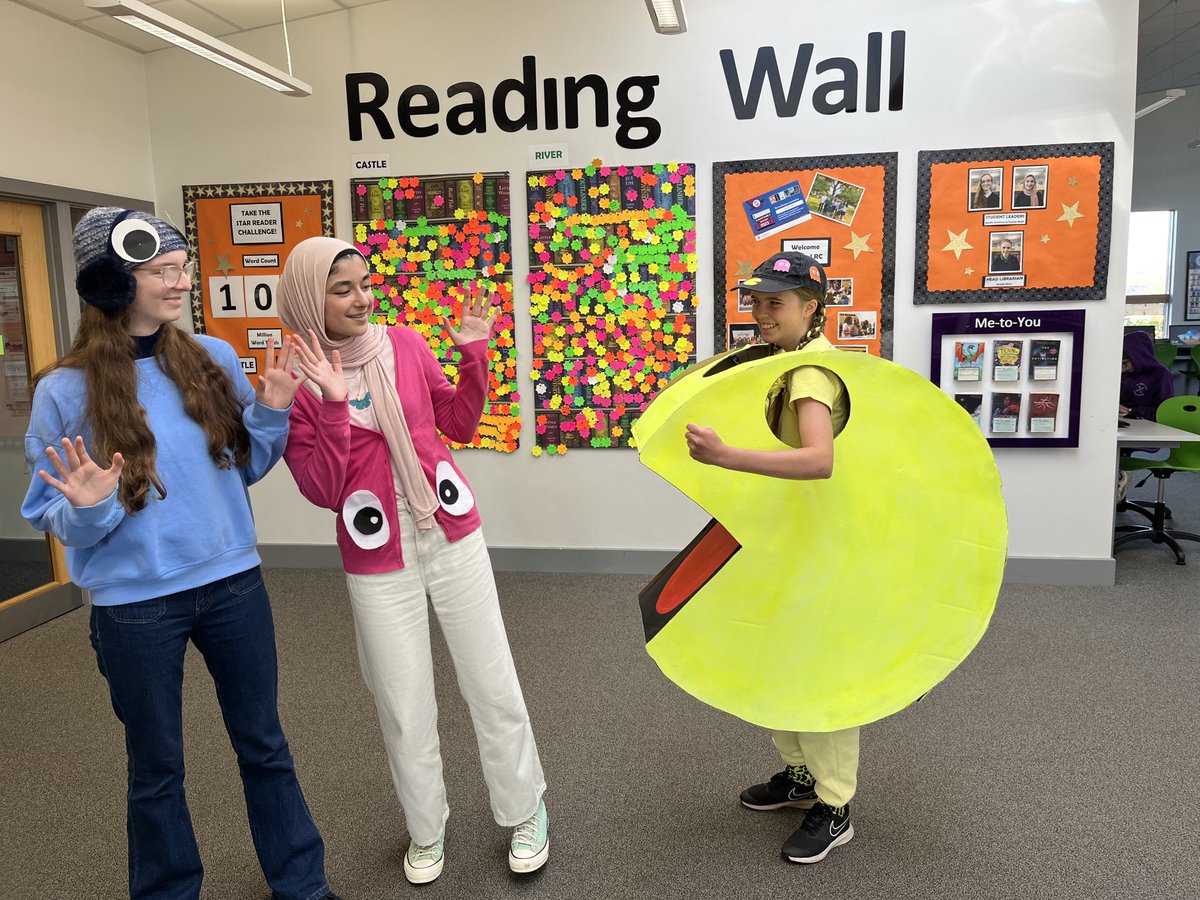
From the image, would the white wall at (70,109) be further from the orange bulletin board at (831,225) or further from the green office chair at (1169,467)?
the green office chair at (1169,467)

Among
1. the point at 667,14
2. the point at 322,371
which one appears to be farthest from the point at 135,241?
the point at 667,14

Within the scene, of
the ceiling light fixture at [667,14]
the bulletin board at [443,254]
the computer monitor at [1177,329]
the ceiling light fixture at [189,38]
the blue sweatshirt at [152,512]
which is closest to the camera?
the blue sweatshirt at [152,512]

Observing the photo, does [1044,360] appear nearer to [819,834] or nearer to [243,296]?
[819,834]

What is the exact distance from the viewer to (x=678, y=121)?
14.0 ft

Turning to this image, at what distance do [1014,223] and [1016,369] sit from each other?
703mm

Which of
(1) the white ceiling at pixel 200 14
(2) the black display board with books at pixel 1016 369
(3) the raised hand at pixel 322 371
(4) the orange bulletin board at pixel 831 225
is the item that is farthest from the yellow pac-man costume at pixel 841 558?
(1) the white ceiling at pixel 200 14

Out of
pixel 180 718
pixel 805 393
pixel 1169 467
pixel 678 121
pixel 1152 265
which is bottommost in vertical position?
pixel 1169 467

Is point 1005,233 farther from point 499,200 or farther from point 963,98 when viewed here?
point 499,200

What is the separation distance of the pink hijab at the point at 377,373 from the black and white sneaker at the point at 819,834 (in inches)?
49.2

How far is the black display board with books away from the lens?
164 inches

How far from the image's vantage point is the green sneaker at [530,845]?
2.13 meters

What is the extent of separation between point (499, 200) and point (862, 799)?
10.9 ft

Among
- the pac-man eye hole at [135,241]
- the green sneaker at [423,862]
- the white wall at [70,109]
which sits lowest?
the green sneaker at [423,862]

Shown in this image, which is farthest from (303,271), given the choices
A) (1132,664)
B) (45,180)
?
(1132,664)
